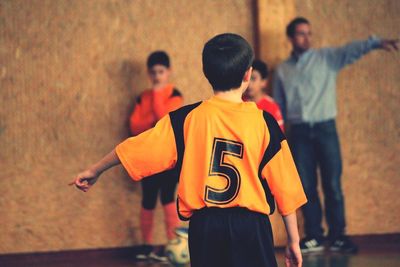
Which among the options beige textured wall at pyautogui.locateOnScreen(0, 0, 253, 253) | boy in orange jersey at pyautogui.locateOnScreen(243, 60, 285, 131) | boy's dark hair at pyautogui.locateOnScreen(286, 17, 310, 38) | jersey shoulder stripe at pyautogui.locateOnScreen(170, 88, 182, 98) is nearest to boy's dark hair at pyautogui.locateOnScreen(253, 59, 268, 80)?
boy in orange jersey at pyautogui.locateOnScreen(243, 60, 285, 131)

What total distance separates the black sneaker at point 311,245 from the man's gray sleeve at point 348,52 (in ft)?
4.03

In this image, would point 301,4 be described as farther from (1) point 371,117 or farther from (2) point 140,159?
(2) point 140,159

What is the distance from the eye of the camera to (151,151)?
2.12 meters

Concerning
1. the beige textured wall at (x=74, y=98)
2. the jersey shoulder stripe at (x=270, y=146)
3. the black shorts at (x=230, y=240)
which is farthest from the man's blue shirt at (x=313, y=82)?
the black shorts at (x=230, y=240)

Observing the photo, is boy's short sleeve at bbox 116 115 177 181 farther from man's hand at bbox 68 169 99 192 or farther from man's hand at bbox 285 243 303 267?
man's hand at bbox 285 243 303 267

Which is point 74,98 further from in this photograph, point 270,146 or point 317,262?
point 270,146

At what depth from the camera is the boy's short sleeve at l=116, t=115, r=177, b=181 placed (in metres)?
2.11

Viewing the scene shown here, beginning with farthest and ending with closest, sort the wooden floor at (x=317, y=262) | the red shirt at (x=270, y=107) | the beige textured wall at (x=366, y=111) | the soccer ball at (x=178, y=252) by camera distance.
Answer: the beige textured wall at (x=366, y=111) → the red shirt at (x=270, y=107) → the wooden floor at (x=317, y=262) → the soccer ball at (x=178, y=252)

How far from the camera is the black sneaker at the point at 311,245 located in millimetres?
4559

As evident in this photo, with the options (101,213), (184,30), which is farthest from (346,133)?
(101,213)

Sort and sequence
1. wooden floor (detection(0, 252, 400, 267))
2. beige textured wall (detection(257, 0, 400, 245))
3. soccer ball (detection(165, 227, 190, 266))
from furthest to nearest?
1. beige textured wall (detection(257, 0, 400, 245))
2. wooden floor (detection(0, 252, 400, 267))
3. soccer ball (detection(165, 227, 190, 266))

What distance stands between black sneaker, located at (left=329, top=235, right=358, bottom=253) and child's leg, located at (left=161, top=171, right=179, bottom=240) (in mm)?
1135

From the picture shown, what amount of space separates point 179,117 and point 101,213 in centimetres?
264

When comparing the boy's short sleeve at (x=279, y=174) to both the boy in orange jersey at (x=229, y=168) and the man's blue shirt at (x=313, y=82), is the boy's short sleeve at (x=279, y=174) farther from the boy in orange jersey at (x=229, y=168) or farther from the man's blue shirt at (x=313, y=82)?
the man's blue shirt at (x=313, y=82)
